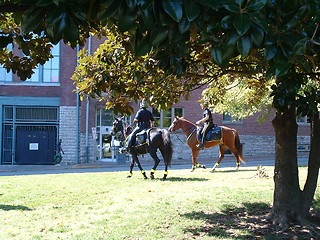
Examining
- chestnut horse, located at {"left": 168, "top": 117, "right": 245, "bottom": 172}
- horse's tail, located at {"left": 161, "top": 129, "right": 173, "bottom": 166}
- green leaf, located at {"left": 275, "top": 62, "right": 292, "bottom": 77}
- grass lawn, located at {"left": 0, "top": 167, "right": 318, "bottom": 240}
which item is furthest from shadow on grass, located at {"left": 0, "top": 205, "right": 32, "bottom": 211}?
chestnut horse, located at {"left": 168, "top": 117, "right": 245, "bottom": 172}

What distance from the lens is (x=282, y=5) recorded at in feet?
10.1

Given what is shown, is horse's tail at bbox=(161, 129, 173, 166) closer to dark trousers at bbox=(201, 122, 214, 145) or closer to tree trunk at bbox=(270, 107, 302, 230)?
dark trousers at bbox=(201, 122, 214, 145)

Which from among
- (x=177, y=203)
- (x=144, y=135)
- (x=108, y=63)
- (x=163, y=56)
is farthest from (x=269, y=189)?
(x=163, y=56)

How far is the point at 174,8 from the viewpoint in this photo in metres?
2.44

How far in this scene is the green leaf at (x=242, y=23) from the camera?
93.9 inches

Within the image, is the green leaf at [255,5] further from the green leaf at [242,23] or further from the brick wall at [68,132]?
the brick wall at [68,132]

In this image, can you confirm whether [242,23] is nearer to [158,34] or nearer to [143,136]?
[158,34]

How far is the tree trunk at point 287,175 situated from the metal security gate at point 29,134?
22973mm

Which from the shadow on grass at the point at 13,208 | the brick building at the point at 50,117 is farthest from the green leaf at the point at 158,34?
the brick building at the point at 50,117

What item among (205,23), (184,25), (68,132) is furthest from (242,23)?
(68,132)

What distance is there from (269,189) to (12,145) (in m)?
21.5

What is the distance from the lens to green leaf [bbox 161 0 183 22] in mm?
2420

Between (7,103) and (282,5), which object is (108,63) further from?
(7,103)

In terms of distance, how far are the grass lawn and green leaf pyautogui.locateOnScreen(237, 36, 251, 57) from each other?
4083 mm
